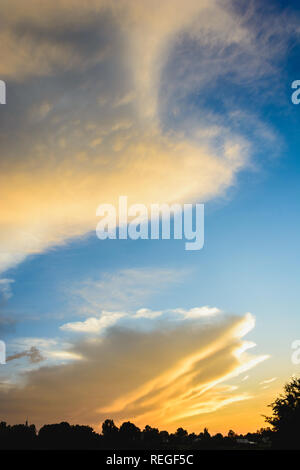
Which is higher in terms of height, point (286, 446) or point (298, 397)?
point (298, 397)

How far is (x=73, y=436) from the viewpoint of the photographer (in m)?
164

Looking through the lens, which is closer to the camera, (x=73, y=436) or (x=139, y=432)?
(x=73, y=436)

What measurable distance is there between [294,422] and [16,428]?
153542 mm
